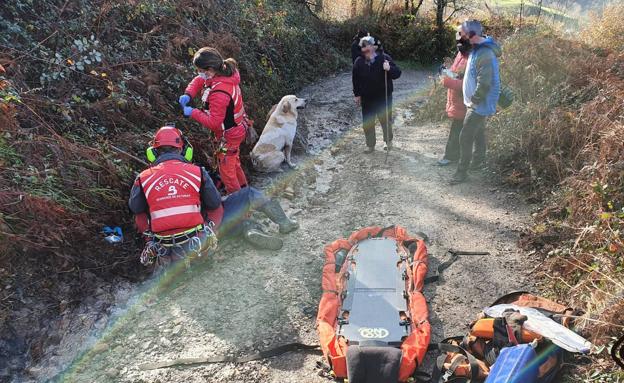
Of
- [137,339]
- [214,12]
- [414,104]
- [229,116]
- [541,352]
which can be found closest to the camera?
[541,352]

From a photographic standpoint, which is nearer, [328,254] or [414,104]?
[328,254]

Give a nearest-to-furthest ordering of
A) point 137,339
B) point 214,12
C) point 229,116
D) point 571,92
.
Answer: point 137,339
point 229,116
point 571,92
point 214,12

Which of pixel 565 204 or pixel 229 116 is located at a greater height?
pixel 229 116

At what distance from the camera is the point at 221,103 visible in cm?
520

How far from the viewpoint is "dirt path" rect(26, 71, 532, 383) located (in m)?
3.84

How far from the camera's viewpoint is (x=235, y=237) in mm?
5395

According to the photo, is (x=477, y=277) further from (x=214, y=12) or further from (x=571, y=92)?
(x=214, y=12)

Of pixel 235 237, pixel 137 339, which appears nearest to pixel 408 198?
pixel 235 237

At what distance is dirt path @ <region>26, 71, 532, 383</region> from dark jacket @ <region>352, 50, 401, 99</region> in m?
1.09

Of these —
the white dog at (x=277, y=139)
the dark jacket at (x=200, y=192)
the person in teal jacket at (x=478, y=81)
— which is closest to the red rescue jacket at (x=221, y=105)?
the dark jacket at (x=200, y=192)

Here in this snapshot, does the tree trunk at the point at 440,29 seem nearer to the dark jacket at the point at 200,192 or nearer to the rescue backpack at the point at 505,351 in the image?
the dark jacket at the point at 200,192

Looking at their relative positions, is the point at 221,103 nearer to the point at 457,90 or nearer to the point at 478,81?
the point at 478,81

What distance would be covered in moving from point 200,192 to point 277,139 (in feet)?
8.68

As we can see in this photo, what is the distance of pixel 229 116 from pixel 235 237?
4.73 feet
